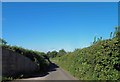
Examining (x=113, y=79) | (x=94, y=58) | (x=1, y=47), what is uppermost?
(x=1, y=47)

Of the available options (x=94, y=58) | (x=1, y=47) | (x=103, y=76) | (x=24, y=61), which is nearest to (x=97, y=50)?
(x=94, y=58)

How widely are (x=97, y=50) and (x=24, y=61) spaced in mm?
15774

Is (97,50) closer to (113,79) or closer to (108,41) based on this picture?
(108,41)

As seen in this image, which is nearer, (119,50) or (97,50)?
(119,50)

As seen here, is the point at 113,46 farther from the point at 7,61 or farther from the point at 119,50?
the point at 7,61

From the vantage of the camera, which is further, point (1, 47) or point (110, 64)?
point (1, 47)

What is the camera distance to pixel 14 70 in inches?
1005

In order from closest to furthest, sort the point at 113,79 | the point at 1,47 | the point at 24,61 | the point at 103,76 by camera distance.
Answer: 1. the point at 113,79
2. the point at 103,76
3. the point at 1,47
4. the point at 24,61

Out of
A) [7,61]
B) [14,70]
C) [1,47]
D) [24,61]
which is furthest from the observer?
[24,61]

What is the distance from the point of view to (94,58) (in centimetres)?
1709

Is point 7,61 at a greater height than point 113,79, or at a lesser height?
greater

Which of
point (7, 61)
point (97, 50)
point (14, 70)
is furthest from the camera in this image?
point (14, 70)

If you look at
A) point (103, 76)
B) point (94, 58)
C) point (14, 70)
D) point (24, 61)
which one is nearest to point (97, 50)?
point (94, 58)

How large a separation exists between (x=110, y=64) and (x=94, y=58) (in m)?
2.81
